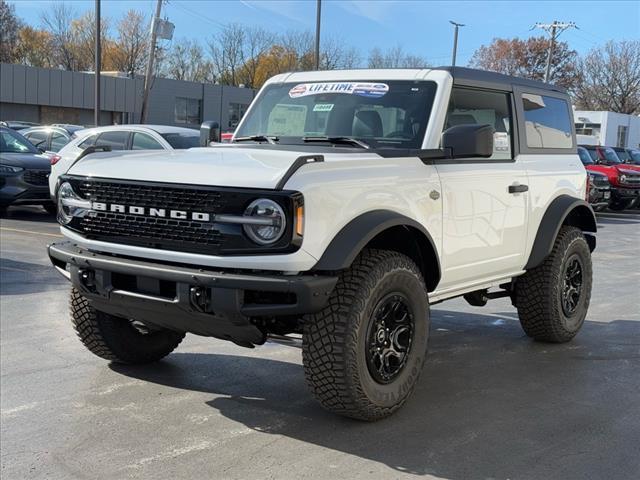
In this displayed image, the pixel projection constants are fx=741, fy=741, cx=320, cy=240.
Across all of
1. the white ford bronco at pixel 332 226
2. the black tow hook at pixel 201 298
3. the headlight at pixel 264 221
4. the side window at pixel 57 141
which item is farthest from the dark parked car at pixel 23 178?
the headlight at pixel 264 221

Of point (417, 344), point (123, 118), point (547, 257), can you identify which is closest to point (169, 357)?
point (417, 344)

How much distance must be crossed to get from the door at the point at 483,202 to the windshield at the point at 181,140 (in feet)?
21.8

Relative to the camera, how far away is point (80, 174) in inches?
171

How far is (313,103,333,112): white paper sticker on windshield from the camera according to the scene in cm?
520

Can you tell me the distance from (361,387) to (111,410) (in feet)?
5.03

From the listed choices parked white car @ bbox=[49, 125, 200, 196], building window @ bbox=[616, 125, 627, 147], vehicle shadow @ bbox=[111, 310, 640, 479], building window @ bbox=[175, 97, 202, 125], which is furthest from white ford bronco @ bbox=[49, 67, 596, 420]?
building window @ bbox=[616, 125, 627, 147]

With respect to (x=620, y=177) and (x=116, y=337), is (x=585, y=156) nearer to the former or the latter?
(x=620, y=177)

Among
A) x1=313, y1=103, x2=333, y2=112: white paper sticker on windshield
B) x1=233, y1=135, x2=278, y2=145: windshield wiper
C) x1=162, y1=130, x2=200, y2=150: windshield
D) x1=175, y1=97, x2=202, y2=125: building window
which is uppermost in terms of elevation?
x1=175, y1=97, x2=202, y2=125: building window

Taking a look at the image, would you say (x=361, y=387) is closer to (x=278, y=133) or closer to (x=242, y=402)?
(x=242, y=402)

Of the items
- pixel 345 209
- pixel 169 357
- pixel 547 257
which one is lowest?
pixel 169 357

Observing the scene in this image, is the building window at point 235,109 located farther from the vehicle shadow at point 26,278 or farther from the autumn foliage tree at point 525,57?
the vehicle shadow at point 26,278

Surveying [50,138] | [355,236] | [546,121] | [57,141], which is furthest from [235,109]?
[355,236]

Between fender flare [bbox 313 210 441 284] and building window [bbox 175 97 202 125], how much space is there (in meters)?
52.0

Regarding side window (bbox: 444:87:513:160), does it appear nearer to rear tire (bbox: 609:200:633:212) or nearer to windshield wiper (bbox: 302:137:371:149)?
windshield wiper (bbox: 302:137:371:149)
